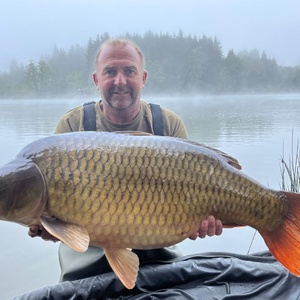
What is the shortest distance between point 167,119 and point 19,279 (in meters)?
1.08

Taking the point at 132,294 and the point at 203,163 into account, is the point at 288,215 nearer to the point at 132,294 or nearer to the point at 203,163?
the point at 203,163

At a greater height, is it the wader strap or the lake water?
the wader strap

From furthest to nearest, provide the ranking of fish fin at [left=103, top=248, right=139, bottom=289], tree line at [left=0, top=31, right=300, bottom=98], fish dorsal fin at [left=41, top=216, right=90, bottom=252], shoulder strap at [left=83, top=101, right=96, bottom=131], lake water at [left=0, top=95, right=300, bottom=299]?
tree line at [left=0, top=31, right=300, bottom=98] → lake water at [left=0, top=95, right=300, bottom=299] → shoulder strap at [left=83, top=101, right=96, bottom=131] → fish fin at [left=103, top=248, right=139, bottom=289] → fish dorsal fin at [left=41, top=216, right=90, bottom=252]

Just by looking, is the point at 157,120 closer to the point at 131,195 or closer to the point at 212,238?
the point at 131,195

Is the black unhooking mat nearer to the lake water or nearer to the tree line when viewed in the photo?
the lake water

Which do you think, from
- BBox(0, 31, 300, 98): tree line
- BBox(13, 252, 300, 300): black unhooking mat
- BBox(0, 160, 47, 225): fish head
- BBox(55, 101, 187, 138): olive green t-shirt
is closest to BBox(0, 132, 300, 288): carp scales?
BBox(0, 160, 47, 225): fish head

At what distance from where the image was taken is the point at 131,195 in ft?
4.23

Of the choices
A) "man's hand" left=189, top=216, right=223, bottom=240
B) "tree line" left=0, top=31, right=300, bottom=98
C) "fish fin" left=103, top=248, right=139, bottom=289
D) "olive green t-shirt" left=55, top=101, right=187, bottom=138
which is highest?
"olive green t-shirt" left=55, top=101, right=187, bottom=138

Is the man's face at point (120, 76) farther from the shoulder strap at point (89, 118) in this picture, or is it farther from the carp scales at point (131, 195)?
the carp scales at point (131, 195)

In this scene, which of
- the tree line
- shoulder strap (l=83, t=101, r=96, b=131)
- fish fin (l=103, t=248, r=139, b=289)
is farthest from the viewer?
the tree line

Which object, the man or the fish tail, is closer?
the fish tail

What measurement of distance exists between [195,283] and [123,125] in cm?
81

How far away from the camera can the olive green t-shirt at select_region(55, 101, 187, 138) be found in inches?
83.1

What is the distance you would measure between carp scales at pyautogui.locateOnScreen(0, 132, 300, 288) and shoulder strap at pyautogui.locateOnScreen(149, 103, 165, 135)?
2.17 feet
